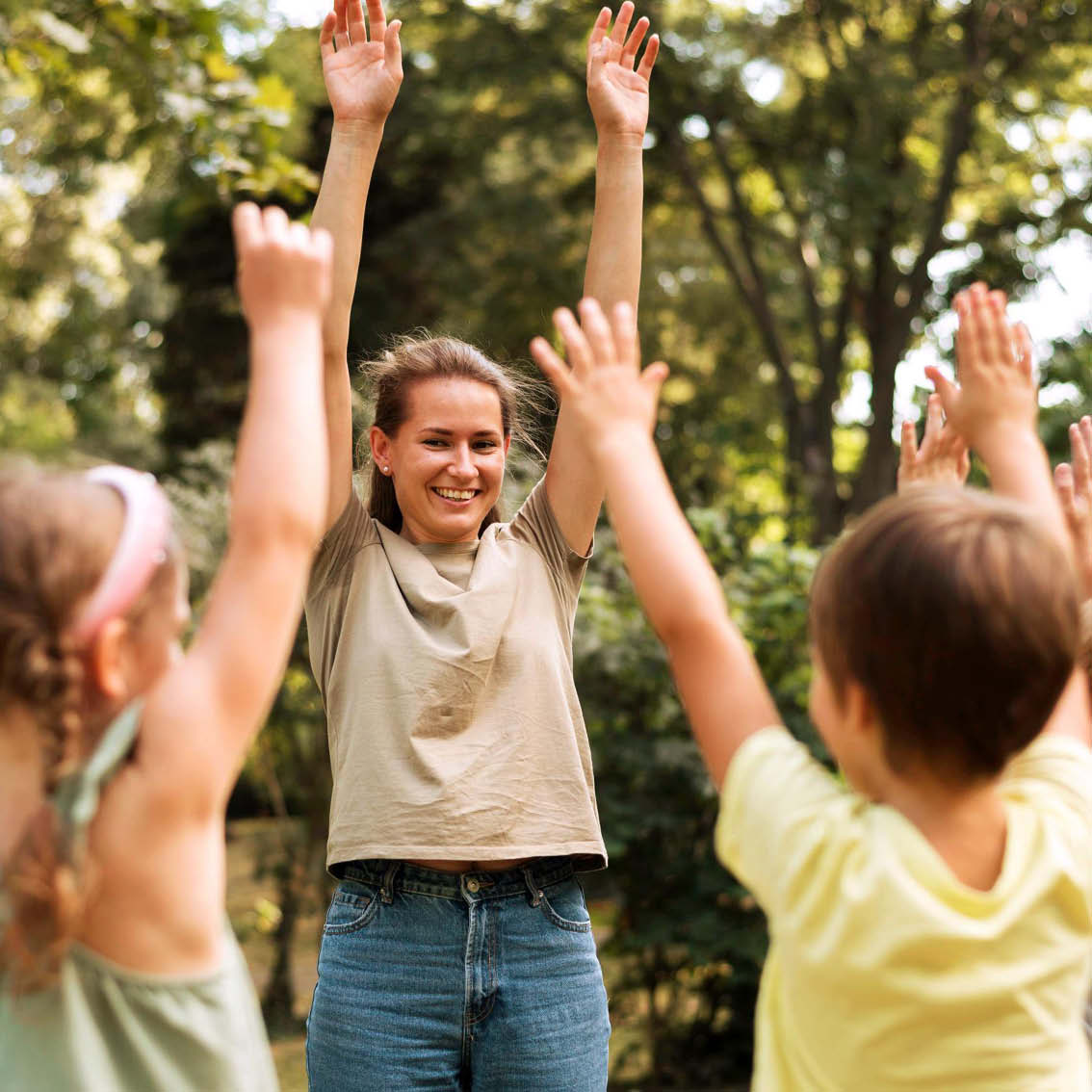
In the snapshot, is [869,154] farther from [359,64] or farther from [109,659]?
[109,659]

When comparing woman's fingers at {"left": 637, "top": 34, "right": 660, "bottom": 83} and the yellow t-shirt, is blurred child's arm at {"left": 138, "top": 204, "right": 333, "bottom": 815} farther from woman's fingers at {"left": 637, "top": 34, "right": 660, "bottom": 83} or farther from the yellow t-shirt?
woman's fingers at {"left": 637, "top": 34, "right": 660, "bottom": 83}

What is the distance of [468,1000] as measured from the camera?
2.07 m

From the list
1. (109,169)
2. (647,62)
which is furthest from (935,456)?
(109,169)

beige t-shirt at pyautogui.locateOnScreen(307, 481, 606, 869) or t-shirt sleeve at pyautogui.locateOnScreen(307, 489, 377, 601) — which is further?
t-shirt sleeve at pyautogui.locateOnScreen(307, 489, 377, 601)

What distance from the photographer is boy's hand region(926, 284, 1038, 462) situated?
1726mm

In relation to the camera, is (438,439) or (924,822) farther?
(438,439)

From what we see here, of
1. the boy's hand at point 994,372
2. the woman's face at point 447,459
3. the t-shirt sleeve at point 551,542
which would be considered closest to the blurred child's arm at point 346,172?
the woman's face at point 447,459

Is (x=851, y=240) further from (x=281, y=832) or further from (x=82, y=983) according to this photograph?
(x=82, y=983)

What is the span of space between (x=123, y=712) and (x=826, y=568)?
77 cm

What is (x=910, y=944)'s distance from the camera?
1323 millimetres

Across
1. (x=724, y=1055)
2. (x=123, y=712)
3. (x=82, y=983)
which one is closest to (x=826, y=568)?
(x=123, y=712)

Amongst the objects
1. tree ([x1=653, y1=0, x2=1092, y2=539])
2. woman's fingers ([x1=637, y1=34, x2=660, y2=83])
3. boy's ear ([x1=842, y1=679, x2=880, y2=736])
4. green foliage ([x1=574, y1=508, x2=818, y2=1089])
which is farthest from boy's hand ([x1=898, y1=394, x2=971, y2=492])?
tree ([x1=653, y1=0, x2=1092, y2=539])

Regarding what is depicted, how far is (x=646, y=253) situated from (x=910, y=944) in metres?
13.5

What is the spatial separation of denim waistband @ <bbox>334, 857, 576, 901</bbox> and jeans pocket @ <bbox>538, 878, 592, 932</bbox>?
0.07 ft
